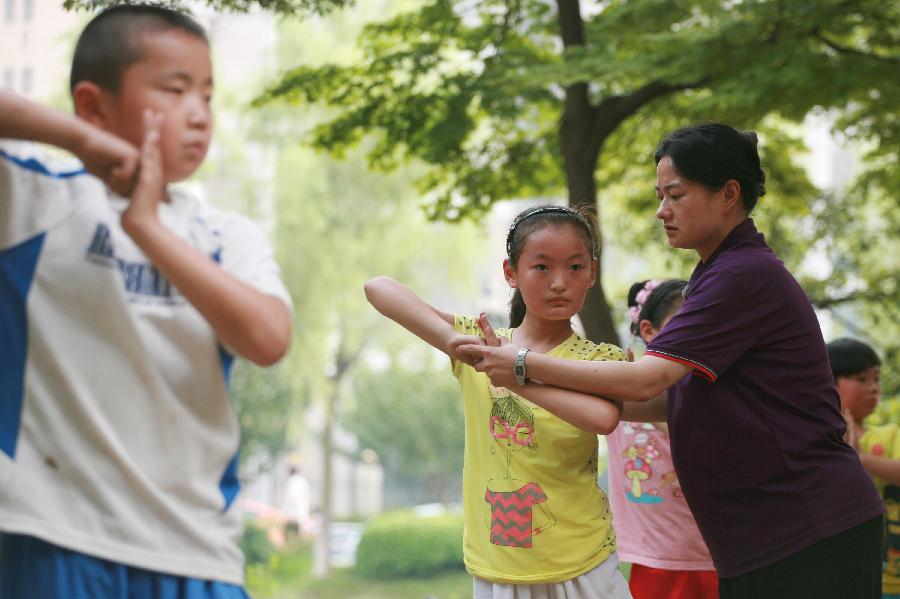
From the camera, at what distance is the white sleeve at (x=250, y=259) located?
1780mm

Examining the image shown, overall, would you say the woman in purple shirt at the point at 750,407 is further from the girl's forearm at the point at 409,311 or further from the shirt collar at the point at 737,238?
the girl's forearm at the point at 409,311

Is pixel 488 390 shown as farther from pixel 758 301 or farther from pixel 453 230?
pixel 453 230

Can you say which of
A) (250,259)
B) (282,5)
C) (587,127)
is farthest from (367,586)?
(250,259)

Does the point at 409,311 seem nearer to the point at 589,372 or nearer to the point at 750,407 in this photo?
the point at 589,372

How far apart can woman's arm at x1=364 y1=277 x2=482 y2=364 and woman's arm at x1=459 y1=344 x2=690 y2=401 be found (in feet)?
0.13

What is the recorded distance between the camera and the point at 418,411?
1019 inches

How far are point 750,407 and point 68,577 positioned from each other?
1.52m

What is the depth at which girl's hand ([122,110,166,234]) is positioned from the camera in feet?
5.14

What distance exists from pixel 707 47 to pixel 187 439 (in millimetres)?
5092

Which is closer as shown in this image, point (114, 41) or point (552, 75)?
point (114, 41)

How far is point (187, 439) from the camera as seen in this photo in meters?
1.71

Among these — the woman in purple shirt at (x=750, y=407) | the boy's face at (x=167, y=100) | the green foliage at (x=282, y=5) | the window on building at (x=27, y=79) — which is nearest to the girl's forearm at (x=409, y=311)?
the woman in purple shirt at (x=750, y=407)

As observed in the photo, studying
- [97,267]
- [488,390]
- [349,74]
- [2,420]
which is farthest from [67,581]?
[349,74]

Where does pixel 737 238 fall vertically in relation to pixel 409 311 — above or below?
above
